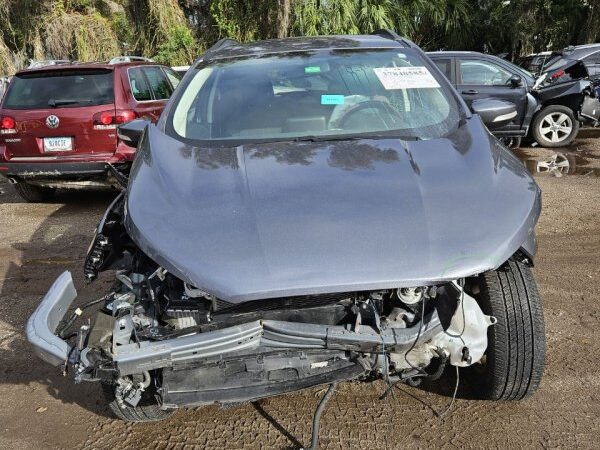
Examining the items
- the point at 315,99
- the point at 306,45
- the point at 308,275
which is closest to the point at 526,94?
the point at 306,45

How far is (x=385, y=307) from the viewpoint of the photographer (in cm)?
218

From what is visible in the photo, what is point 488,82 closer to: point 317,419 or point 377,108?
point 377,108

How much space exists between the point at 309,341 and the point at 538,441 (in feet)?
3.89

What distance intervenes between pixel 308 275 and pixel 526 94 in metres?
7.83

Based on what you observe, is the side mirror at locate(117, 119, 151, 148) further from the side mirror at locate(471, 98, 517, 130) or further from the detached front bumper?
the side mirror at locate(471, 98, 517, 130)

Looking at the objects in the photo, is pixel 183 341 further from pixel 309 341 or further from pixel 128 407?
pixel 128 407

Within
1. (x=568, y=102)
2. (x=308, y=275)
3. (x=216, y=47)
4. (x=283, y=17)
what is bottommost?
(x=568, y=102)

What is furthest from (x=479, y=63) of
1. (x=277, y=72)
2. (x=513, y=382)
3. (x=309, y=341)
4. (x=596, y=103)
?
(x=309, y=341)

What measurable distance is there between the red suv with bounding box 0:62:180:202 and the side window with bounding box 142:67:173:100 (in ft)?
2.00

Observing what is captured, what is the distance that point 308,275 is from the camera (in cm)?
188

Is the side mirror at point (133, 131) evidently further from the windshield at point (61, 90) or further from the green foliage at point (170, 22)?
the green foliage at point (170, 22)

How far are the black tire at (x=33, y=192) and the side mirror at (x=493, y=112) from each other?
5413 millimetres

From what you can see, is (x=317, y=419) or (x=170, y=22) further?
(x=170, y=22)

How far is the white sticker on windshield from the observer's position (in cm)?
325
